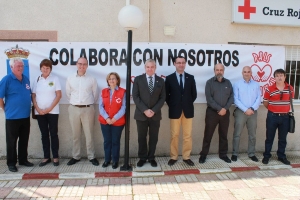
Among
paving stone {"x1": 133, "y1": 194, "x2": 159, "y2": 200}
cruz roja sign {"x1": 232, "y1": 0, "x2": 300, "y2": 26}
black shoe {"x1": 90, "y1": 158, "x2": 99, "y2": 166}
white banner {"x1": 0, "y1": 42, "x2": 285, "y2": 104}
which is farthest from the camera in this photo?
cruz roja sign {"x1": 232, "y1": 0, "x2": 300, "y2": 26}

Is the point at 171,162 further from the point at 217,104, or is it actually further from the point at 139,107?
the point at 217,104

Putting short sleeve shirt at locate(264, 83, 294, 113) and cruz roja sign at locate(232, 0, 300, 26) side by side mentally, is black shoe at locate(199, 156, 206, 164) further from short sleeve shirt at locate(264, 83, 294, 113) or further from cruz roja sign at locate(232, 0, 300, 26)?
cruz roja sign at locate(232, 0, 300, 26)

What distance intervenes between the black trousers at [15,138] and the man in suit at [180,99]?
2738mm

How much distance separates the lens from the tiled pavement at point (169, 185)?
410cm

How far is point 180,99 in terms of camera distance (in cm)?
518

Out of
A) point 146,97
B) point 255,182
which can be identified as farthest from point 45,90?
point 255,182

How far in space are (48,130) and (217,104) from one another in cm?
331

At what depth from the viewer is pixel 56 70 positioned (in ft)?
18.4

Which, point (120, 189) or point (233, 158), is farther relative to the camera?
point (233, 158)

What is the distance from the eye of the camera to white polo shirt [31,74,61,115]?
5.12 metres

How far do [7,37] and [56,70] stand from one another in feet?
3.75

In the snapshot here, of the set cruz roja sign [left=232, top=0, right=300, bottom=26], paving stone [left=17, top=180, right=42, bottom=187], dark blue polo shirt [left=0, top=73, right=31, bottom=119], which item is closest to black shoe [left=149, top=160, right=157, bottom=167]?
paving stone [left=17, top=180, right=42, bottom=187]

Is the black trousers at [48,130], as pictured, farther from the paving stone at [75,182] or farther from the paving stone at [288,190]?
the paving stone at [288,190]

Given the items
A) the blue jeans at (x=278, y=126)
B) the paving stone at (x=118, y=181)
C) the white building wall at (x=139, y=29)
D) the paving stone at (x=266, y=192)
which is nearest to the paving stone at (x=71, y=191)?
the paving stone at (x=118, y=181)
